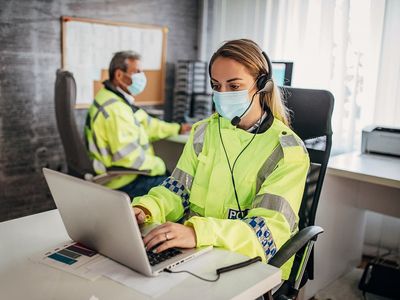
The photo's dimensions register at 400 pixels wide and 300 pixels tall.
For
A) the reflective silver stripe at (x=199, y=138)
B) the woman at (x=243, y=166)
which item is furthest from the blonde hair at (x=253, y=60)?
the reflective silver stripe at (x=199, y=138)

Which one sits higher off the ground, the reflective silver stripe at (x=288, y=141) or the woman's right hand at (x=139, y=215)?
the reflective silver stripe at (x=288, y=141)

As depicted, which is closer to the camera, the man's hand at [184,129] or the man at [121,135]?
the man at [121,135]

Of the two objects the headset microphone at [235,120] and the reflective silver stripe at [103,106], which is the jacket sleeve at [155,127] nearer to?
the reflective silver stripe at [103,106]

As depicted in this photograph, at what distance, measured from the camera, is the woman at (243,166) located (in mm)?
1363

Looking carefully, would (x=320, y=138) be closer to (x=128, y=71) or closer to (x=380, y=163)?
(x=380, y=163)

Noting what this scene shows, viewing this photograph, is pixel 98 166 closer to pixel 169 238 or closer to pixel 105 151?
pixel 105 151

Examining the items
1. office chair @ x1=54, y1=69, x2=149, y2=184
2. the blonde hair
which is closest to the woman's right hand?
the blonde hair

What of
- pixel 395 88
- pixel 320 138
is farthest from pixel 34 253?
pixel 395 88

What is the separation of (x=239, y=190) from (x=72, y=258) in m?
0.57

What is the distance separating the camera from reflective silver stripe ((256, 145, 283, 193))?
1.47 meters

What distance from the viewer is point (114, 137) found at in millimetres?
2635

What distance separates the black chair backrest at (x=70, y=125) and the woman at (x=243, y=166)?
94 cm

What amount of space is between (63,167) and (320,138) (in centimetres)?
209

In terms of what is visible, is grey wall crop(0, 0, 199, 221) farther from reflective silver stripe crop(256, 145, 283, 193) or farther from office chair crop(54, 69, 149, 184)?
reflective silver stripe crop(256, 145, 283, 193)
